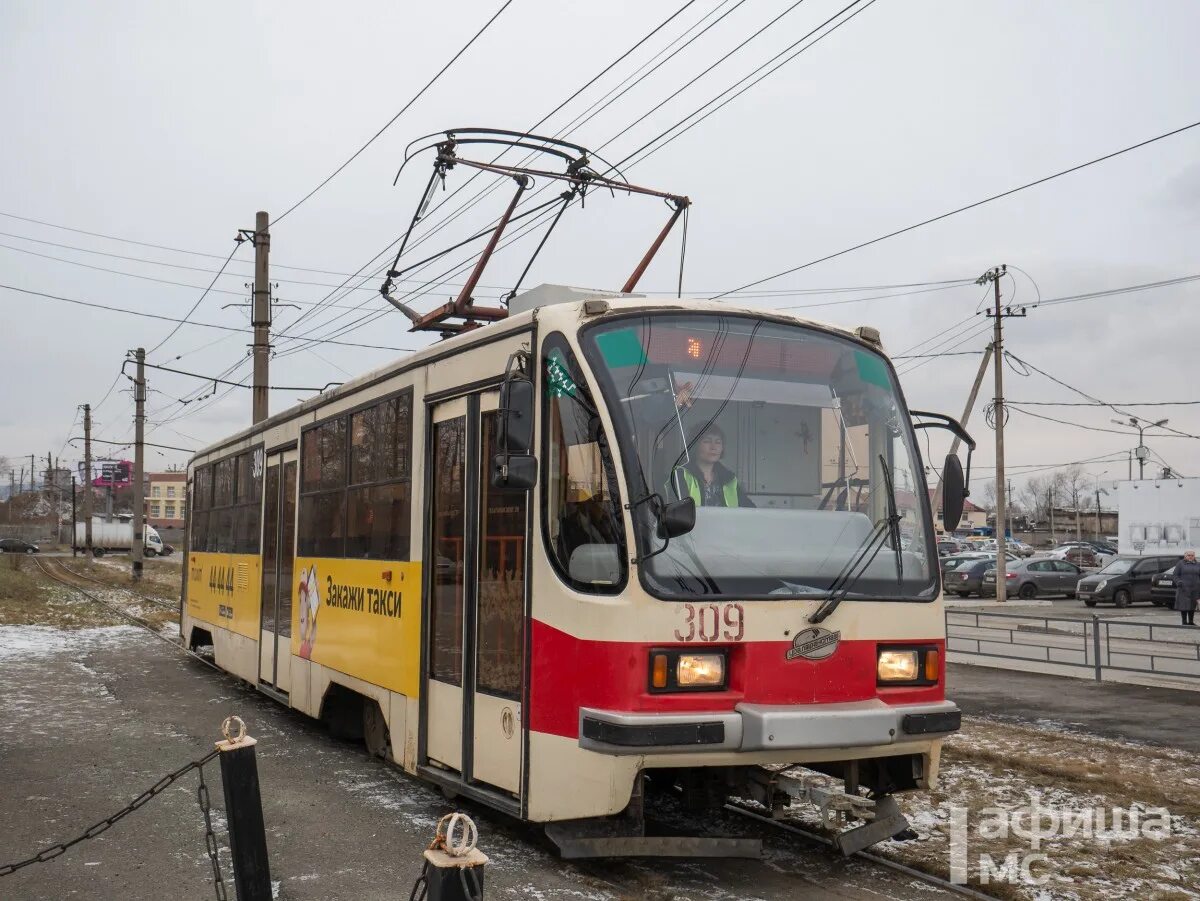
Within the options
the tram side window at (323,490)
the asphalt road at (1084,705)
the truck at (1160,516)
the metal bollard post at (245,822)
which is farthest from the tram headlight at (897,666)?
the truck at (1160,516)

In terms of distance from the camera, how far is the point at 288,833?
6.91 meters

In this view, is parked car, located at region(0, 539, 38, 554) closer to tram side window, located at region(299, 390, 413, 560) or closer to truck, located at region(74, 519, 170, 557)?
truck, located at region(74, 519, 170, 557)

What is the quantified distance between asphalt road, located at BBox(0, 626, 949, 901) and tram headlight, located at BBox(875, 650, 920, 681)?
3.46 ft

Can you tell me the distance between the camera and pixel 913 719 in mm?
5840

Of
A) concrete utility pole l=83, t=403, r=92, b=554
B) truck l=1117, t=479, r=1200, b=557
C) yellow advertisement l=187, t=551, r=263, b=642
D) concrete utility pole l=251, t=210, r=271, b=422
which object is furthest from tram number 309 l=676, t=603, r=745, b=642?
concrete utility pole l=83, t=403, r=92, b=554

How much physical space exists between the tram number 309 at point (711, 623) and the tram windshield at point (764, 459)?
74 mm

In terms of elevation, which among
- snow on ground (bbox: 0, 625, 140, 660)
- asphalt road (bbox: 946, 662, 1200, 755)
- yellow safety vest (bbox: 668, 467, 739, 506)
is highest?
yellow safety vest (bbox: 668, 467, 739, 506)

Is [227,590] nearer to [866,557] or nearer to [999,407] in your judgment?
[866,557]

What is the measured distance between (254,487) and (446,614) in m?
6.18

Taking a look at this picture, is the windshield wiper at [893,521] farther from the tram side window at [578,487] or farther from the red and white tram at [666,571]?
the tram side window at [578,487]

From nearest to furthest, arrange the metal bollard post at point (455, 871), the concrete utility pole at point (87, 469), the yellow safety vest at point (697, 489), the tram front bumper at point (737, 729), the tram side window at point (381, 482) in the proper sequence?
the metal bollard post at point (455, 871) < the tram front bumper at point (737, 729) < the yellow safety vest at point (697, 489) < the tram side window at point (381, 482) < the concrete utility pole at point (87, 469)

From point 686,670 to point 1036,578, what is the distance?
3570 centimetres

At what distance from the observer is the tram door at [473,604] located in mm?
6266

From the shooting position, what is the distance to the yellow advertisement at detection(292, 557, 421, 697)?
7.54 meters
